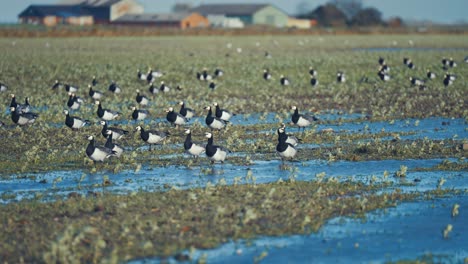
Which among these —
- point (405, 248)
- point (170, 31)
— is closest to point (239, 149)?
point (405, 248)

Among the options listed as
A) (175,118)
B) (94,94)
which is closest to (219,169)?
(175,118)

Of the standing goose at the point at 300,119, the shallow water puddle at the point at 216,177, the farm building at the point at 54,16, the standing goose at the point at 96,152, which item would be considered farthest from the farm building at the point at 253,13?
the standing goose at the point at 96,152

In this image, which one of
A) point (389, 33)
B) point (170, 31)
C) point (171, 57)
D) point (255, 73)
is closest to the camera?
point (255, 73)

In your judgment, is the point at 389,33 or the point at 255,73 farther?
the point at 389,33

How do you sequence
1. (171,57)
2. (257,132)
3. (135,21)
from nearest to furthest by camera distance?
(257,132)
(171,57)
(135,21)

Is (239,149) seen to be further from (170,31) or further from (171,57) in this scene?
(170,31)

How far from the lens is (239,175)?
1812 cm

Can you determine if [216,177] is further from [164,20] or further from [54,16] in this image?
[54,16]

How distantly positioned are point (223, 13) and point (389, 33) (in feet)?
155

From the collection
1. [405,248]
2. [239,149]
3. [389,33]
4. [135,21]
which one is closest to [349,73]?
[239,149]

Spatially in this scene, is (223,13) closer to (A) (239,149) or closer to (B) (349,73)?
(B) (349,73)

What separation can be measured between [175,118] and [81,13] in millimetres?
119806

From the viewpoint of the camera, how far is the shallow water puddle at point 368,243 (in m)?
12.0

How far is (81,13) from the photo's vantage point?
141 metres
